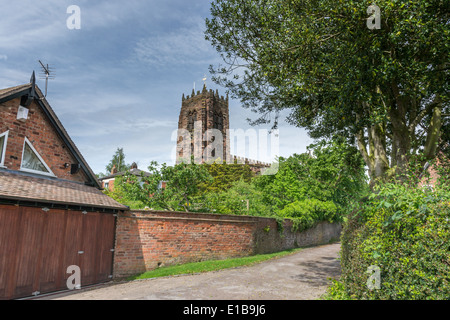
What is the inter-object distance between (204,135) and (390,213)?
179ft

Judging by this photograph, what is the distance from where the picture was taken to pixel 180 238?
14234 mm

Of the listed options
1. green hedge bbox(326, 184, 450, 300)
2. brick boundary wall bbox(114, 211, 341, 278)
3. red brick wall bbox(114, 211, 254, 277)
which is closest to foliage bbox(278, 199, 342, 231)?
brick boundary wall bbox(114, 211, 341, 278)

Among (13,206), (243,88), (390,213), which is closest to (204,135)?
(243,88)

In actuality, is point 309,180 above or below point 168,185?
above

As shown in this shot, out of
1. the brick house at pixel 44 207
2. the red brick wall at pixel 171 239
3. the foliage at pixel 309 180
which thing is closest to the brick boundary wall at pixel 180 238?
the red brick wall at pixel 171 239

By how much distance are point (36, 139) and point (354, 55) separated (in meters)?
11.9

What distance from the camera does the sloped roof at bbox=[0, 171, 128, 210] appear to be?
30.6 ft

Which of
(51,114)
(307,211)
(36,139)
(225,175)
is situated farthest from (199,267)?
(225,175)

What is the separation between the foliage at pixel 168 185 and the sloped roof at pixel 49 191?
4230 millimetres

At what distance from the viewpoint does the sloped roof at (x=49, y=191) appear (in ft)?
30.6

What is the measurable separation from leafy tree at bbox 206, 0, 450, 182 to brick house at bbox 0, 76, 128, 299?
774 cm

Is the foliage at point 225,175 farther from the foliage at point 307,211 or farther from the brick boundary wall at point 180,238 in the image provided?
the brick boundary wall at point 180,238

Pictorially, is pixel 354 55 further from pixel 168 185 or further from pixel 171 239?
pixel 168 185
